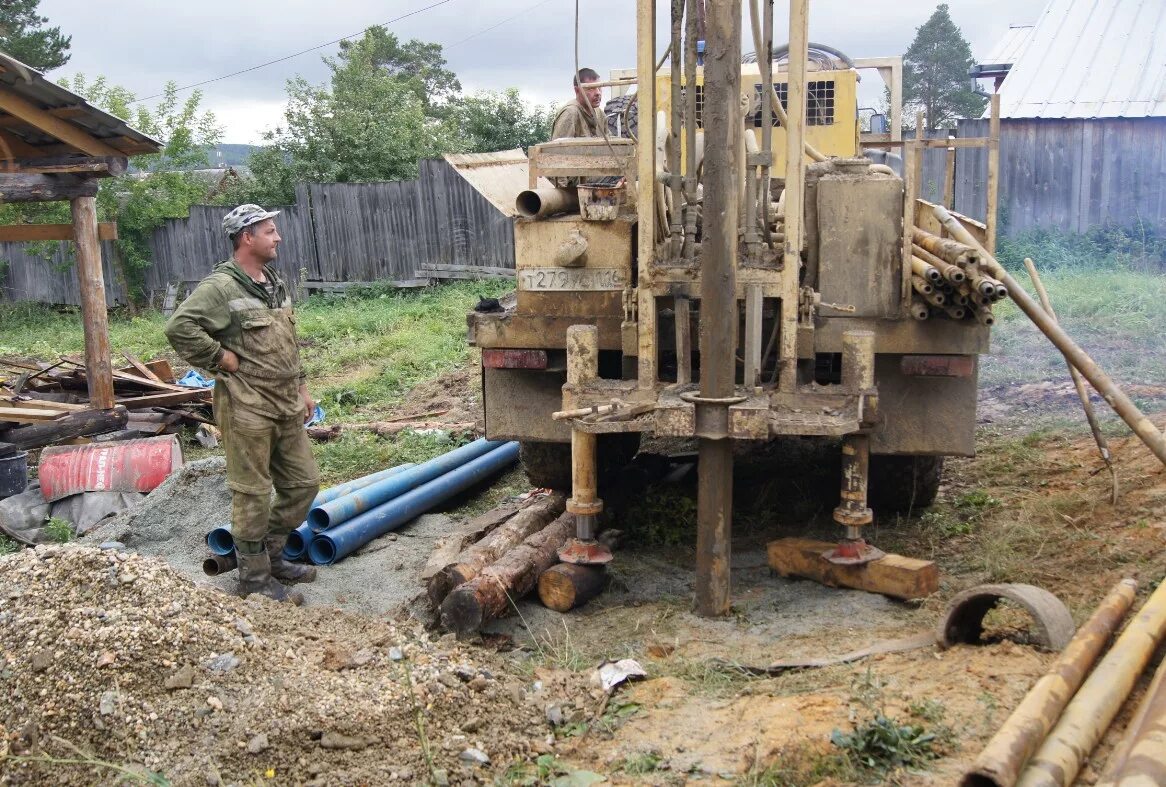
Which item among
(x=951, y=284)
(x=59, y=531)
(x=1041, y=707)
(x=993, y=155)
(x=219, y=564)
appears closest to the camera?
(x=1041, y=707)

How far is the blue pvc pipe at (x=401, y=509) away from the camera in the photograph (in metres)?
5.98

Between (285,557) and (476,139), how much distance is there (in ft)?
61.1

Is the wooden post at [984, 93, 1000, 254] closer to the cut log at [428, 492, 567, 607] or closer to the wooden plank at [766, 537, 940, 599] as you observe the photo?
the wooden plank at [766, 537, 940, 599]

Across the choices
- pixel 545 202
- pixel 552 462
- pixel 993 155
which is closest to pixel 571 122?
pixel 545 202

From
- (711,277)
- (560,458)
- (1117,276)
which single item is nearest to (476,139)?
(1117,276)

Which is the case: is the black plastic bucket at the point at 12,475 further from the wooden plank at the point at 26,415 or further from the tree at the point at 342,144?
the tree at the point at 342,144

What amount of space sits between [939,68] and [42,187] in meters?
40.5

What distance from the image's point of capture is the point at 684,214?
5.02 m

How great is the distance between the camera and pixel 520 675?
13.8ft

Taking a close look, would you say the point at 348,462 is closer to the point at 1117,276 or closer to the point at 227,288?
the point at 227,288

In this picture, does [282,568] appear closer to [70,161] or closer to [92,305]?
[92,305]

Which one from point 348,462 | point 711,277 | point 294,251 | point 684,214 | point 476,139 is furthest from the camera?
point 476,139

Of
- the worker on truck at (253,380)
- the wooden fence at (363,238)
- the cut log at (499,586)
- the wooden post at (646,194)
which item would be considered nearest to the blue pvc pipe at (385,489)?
the worker on truck at (253,380)

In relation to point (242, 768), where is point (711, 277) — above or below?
above
